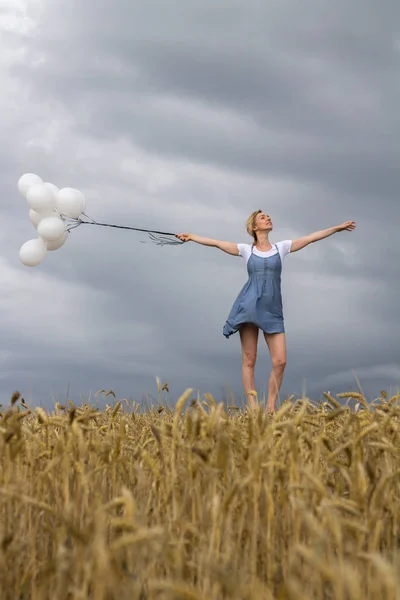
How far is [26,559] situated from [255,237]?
6955 millimetres

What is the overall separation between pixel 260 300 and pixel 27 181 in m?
3.19

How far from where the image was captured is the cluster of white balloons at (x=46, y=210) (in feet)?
28.1

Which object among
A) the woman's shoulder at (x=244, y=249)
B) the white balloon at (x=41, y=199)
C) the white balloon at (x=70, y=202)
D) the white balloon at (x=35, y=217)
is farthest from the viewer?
the woman's shoulder at (x=244, y=249)

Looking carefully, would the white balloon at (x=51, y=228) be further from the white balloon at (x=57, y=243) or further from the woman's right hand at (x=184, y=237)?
the woman's right hand at (x=184, y=237)

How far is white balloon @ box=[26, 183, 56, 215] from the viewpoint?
335 inches

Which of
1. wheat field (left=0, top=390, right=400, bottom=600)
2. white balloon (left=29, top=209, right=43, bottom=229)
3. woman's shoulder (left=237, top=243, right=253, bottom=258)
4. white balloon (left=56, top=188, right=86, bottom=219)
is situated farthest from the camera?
woman's shoulder (left=237, top=243, right=253, bottom=258)

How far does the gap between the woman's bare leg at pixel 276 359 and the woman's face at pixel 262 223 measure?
1.34m

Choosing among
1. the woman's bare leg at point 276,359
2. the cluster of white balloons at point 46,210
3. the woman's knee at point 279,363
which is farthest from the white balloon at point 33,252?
the woman's knee at point 279,363

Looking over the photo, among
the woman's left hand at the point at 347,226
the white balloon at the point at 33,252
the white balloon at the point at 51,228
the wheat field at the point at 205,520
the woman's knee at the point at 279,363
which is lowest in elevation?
the wheat field at the point at 205,520

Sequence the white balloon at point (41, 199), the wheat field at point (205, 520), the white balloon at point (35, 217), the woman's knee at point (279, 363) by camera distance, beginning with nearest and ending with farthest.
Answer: the wheat field at point (205, 520), the white balloon at point (41, 199), the woman's knee at point (279, 363), the white balloon at point (35, 217)

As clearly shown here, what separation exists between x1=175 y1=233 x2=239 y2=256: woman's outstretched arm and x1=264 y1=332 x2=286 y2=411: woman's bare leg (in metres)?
1.13

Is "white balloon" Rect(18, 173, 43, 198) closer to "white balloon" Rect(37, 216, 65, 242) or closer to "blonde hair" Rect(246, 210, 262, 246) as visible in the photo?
"white balloon" Rect(37, 216, 65, 242)

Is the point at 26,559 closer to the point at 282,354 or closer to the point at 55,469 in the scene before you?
the point at 55,469

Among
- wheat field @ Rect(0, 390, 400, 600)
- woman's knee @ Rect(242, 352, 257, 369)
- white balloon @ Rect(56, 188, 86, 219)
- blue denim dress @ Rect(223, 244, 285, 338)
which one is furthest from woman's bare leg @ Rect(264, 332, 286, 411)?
wheat field @ Rect(0, 390, 400, 600)
